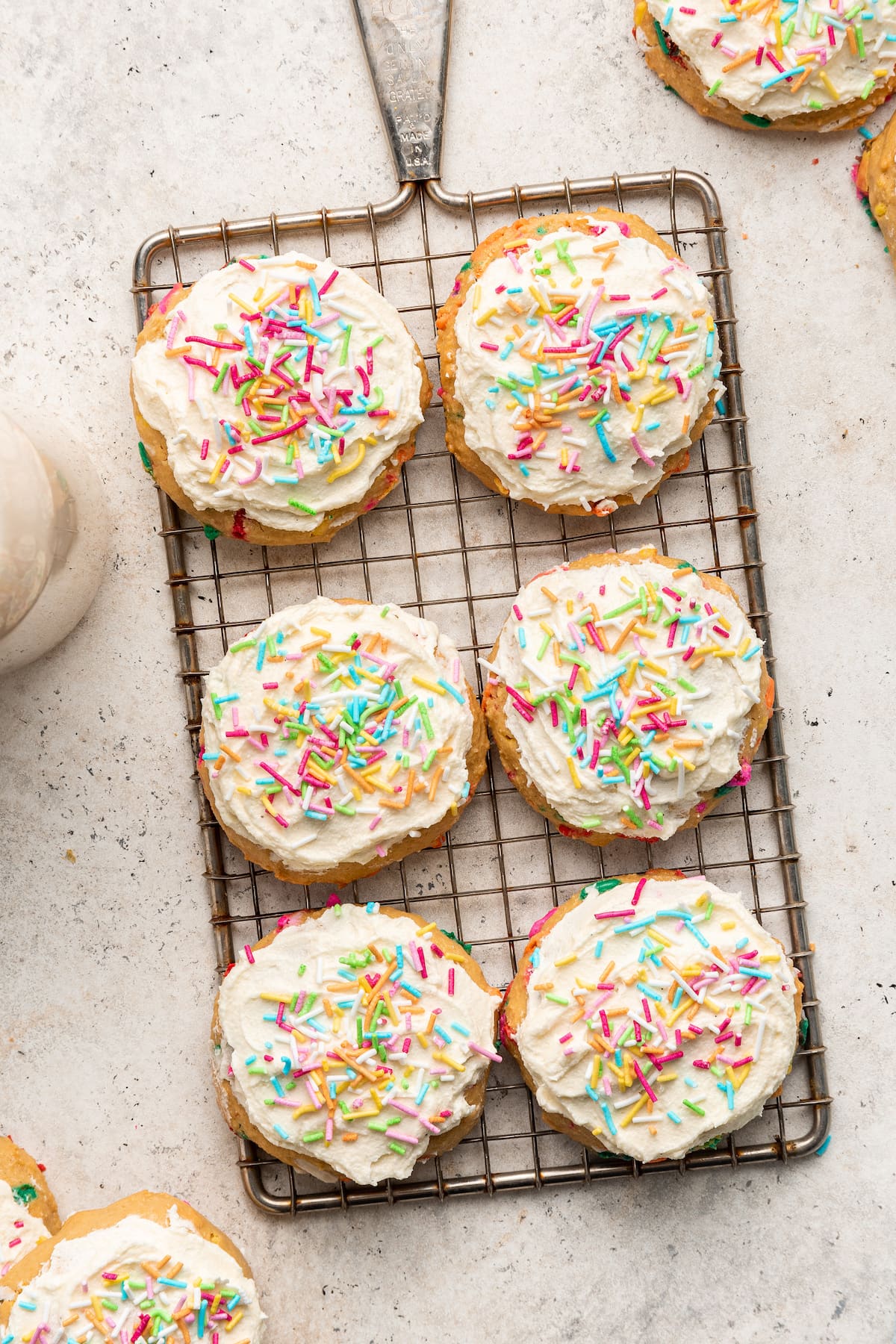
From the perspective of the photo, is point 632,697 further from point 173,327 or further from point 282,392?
point 173,327

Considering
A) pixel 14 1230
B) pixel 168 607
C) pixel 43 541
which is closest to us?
pixel 43 541

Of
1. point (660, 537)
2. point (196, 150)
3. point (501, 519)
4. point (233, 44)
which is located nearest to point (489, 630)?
point (501, 519)

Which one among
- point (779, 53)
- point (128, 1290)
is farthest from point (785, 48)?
point (128, 1290)

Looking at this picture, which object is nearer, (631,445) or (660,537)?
(631,445)

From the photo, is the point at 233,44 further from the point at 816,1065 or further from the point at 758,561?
the point at 816,1065

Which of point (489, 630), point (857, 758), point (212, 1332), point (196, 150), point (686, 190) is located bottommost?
point (212, 1332)

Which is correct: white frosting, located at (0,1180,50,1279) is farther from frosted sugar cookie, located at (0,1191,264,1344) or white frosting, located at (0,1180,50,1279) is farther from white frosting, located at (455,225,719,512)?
white frosting, located at (455,225,719,512)

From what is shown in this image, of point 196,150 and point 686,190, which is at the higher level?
point 196,150
